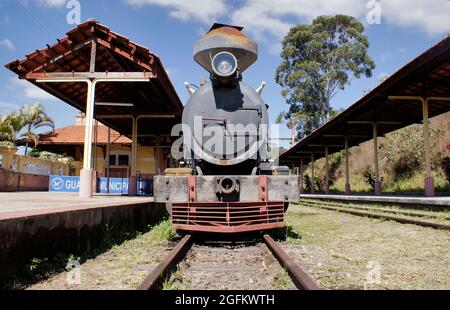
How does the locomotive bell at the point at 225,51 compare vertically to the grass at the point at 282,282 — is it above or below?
above

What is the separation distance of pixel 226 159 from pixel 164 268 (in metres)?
2.92

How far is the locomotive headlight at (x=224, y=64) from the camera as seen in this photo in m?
6.44

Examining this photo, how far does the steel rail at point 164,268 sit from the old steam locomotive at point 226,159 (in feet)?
2.35

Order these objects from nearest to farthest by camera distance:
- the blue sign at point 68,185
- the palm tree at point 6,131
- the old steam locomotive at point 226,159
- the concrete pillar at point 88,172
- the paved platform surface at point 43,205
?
the paved platform surface at point 43,205 → the old steam locomotive at point 226,159 → the concrete pillar at point 88,172 → the blue sign at point 68,185 → the palm tree at point 6,131

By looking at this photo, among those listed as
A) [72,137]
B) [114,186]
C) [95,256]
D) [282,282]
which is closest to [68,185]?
[114,186]

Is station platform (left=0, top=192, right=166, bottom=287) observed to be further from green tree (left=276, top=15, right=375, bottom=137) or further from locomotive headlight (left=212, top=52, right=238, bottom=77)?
green tree (left=276, top=15, right=375, bottom=137)

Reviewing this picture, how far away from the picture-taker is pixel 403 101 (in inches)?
625

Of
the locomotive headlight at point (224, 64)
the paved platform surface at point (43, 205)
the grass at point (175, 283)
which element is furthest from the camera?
the locomotive headlight at point (224, 64)

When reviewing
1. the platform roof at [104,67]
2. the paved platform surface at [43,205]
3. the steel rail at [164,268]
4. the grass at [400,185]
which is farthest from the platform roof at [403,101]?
the steel rail at [164,268]

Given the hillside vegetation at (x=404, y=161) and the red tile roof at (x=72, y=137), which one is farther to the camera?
the red tile roof at (x=72, y=137)

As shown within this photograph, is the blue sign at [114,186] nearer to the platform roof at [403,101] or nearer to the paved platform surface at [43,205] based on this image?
the platform roof at [403,101]

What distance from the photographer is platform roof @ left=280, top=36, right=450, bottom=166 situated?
11445mm

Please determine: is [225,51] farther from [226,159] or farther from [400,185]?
[400,185]

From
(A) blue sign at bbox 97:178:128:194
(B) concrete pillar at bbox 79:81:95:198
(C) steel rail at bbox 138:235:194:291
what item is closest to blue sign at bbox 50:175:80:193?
(A) blue sign at bbox 97:178:128:194
